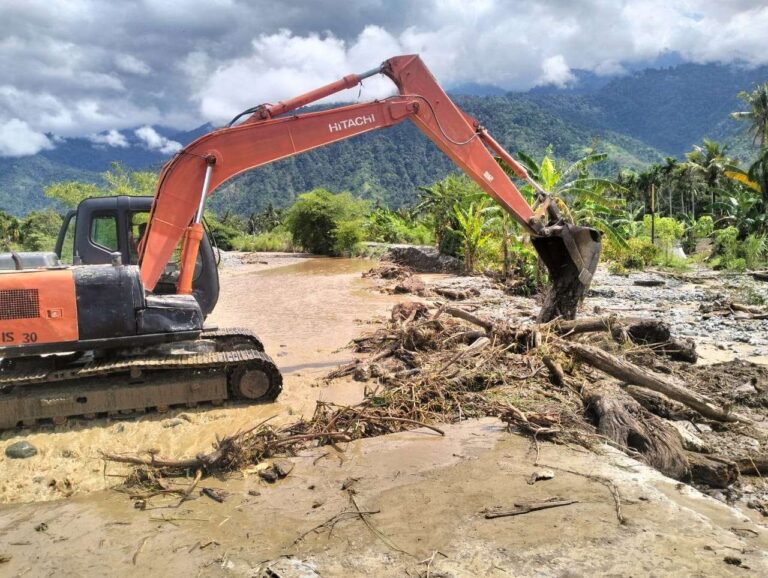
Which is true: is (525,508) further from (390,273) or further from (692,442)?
(390,273)

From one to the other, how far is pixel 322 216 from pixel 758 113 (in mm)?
35402

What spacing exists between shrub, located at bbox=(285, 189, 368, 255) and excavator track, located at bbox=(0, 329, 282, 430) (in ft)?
102

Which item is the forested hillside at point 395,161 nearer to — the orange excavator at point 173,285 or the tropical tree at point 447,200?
the tropical tree at point 447,200

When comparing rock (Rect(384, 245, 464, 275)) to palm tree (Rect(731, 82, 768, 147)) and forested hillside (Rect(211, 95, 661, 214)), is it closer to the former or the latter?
palm tree (Rect(731, 82, 768, 147))

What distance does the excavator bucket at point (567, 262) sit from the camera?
805cm

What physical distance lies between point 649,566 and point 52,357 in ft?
19.6

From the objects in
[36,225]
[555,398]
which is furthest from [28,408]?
[36,225]

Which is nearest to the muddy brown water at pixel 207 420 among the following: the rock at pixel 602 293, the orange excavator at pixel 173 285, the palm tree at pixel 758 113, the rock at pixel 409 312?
the orange excavator at pixel 173 285

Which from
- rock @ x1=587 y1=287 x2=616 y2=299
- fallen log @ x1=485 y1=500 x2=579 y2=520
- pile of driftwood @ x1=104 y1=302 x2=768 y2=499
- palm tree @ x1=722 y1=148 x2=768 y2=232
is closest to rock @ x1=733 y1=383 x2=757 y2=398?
pile of driftwood @ x1=104 y1=302 x2=768 y2=499

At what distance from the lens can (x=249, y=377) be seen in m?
6.14

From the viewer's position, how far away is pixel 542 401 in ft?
18.3

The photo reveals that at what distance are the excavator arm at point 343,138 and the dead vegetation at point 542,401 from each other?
3.97 feet

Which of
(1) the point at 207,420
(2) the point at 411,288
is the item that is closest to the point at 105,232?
(1) the point at 207,420

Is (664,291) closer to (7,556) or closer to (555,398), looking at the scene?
(555,398)
